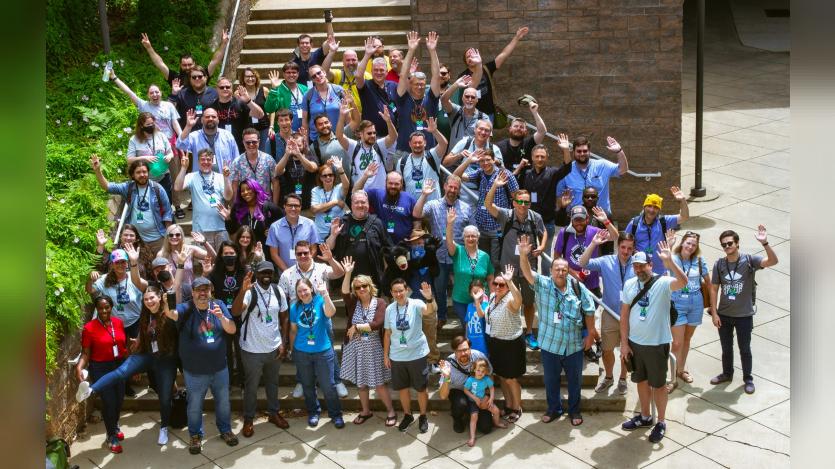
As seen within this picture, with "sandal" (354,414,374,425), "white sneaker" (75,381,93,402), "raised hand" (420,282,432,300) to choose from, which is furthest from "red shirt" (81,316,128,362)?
"raised hand" (420,282,432,300)

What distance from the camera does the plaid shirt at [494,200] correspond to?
38.7 ft

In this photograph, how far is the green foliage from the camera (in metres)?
11.4

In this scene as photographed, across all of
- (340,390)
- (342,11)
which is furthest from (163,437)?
(342,11)

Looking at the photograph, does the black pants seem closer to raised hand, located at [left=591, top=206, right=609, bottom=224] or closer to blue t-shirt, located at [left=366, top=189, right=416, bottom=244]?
blue t-shirt, located at [left=366, top=189, right=416, bottom=244]

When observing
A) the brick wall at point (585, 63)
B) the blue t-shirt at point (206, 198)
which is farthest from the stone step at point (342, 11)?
the blue t-shirt at point (206, 198)

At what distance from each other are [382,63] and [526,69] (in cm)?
344

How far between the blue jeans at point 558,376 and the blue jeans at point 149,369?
4093 mm

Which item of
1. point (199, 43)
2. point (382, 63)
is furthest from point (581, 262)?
point (199, 43)

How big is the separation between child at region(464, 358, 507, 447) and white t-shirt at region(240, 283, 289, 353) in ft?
7.08

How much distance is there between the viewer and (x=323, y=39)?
16.6 m
